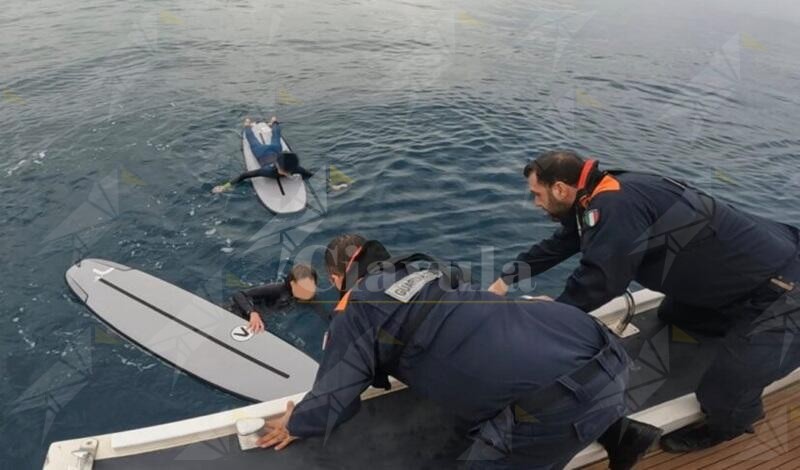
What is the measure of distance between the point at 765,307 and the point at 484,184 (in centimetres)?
699

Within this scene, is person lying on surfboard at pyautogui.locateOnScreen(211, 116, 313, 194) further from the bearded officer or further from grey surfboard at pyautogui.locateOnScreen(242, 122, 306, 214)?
the bearded officer

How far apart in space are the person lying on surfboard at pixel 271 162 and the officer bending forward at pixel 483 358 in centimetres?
713

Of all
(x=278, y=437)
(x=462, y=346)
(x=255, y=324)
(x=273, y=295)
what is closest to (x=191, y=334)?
(x=255, y=324)

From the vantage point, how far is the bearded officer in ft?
10.5

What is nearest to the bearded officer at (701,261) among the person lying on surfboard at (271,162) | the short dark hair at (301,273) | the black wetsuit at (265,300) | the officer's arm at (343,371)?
the officer's arm at (343,371)

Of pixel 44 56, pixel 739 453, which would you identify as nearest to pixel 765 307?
pixel 739 453

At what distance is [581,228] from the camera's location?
3504mm

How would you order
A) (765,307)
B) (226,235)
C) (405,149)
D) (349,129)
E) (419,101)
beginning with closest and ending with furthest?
(765,307)
(226,235)
(405,149)
(349,129)
(419,101)

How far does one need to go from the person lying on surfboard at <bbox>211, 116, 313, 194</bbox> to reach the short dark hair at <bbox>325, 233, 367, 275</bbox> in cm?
668

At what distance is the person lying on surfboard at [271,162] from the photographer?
943 centimetres

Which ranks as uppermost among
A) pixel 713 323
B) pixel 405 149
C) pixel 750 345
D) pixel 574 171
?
pixel 574 171

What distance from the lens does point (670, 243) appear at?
322 cm

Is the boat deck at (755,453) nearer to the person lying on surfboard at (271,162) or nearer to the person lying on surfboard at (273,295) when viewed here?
the person lying on surfboard at (273,295)

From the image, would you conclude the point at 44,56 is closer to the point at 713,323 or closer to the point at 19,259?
the point at 19,259
